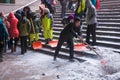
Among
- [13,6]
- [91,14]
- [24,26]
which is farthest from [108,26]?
[13,6]

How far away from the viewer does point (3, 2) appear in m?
20.0

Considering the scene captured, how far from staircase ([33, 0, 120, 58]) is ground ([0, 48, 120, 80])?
861 mm

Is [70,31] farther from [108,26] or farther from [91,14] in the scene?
[108,26]

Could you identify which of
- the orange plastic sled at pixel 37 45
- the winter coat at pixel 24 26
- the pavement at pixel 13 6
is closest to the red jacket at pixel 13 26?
the winter coat at pixel 24 26

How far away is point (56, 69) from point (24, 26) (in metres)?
3.63

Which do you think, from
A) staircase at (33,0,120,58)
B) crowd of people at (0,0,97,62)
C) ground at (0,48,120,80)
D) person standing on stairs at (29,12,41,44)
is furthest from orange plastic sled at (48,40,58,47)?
ground at (0,48,120,80)

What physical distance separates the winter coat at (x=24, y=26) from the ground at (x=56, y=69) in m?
1.40

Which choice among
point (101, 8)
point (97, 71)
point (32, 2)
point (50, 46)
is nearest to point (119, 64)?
point (97, 71)

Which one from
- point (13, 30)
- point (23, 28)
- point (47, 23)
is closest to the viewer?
point (23, 28)

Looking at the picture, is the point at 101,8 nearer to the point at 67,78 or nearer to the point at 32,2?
the point at 32,2

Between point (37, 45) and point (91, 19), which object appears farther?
point (37, 45)

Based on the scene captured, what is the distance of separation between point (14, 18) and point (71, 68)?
4.66m

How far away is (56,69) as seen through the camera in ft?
32.9

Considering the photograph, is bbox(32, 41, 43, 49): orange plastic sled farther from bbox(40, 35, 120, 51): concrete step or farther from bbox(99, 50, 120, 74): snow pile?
bbox(99, 50, 120, 74): snow pile
